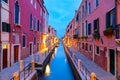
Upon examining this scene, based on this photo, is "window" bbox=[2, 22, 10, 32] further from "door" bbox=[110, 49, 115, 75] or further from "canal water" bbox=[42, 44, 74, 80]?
"door" bbox=[110, 49, 115, 75]

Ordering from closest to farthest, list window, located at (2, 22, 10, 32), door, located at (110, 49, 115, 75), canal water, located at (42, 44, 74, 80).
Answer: door, located at (110, 49, 115, 75) < window, located at (2, 22, 10, 32) < canal water, located at (42, 44, 74, 80)

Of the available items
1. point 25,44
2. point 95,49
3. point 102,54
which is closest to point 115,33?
point 102,54

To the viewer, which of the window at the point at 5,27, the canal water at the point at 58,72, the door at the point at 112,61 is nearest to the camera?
the door at the point at 112,61

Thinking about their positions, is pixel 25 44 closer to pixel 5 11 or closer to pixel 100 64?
pixel 5 11

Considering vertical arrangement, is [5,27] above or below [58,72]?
above

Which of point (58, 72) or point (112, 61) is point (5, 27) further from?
point (112, 61)

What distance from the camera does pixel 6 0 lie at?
584 inches

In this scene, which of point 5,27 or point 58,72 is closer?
point 5,27

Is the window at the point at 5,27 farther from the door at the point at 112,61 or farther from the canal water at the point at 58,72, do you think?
the door at the point at 112,61

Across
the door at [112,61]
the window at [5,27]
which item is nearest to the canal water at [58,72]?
the window at [5,27]

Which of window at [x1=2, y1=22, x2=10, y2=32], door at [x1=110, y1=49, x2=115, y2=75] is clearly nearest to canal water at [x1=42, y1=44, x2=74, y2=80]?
window at [x1=2, y1=22, x2=10, y2=32]

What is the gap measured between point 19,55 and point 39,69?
11.9 feet

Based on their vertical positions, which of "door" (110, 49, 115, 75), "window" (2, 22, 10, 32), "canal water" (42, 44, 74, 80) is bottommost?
"canal water" (42, 44, 74, 80)

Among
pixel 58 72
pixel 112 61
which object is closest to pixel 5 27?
pixel 58 72
